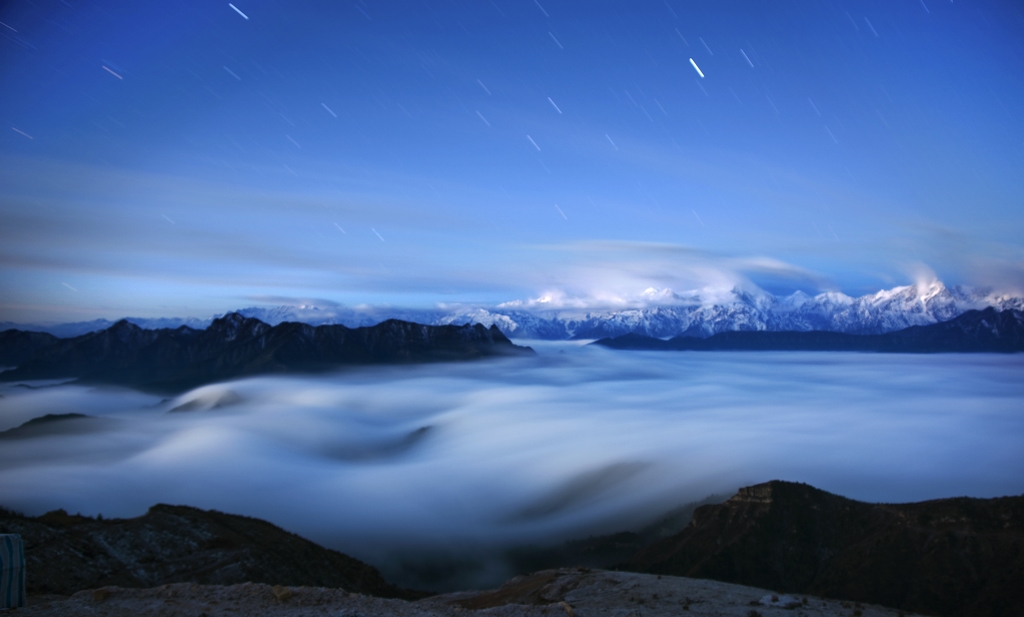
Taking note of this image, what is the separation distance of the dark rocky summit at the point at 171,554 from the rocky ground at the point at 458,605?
23.1 m

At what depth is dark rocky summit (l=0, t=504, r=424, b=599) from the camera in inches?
1880

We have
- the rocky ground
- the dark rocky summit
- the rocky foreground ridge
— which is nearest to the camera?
the rocky ground

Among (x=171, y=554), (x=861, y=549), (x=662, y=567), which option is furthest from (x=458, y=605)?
(x=861, y=549)

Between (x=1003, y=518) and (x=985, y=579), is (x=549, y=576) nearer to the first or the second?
(x=985, y=579)

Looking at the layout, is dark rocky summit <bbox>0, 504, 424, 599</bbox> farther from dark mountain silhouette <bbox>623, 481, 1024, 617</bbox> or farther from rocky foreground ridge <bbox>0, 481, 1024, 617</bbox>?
dark mountain silhouette <bbox>623, 481, 1024, 617</bbox>

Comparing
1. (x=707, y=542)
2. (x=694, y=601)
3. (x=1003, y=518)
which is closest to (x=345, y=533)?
(x=707, y=542)

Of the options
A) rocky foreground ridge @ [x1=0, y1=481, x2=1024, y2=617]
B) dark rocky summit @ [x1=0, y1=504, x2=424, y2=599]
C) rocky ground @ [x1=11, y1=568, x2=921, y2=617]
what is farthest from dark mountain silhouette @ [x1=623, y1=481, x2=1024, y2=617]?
dark rocky summit @ [x1=0, y1=504, x2=424, y2=599]

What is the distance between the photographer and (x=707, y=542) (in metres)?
156

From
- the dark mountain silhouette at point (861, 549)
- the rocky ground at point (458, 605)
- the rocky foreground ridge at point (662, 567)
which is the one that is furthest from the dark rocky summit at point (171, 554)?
the dark mountain silhouette at point (861, 549)

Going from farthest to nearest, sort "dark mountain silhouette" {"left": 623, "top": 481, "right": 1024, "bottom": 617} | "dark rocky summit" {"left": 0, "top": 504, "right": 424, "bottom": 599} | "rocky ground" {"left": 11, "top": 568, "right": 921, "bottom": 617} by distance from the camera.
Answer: "dark mountain silhouette" {"left": 623, "top": 481, "right": 1024, "bottom": 617}, "dark rocky summit" {"left": 0, "top": 504, "right": 424, "bottom": 599}, "rocky ground" {"left": 11, "top": 568, "right": 921, "bottom": 617}

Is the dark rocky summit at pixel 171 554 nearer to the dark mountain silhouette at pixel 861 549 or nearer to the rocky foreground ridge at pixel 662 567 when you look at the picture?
the rocky foreground ridge at pixel 662 567

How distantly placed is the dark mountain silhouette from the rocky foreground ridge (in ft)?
1.06

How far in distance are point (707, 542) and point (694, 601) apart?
136 metres

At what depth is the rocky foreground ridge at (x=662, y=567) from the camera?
2703 cm
